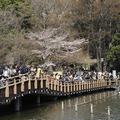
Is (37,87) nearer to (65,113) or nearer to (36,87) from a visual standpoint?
(36,87)

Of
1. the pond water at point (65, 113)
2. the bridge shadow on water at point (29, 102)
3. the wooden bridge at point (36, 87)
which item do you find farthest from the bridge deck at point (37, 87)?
the pond water at point (65, 113)

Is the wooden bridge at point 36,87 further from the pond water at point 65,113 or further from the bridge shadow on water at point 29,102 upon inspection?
the pond water at point 65,113

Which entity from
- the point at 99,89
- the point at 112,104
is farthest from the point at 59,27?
the point at 112,104

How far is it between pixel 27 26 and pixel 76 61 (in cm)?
815

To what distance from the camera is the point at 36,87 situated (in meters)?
28.5

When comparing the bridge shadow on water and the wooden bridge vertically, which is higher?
the wooden bridge

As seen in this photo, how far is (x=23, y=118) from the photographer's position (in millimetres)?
23062

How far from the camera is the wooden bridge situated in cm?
2446

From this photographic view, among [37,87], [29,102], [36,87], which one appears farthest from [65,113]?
[29,102]

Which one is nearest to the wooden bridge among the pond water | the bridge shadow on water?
the bridge shadow on water

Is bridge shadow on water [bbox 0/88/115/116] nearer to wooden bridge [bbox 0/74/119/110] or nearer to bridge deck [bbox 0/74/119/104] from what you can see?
wooden bridge [bbox 0/74/119/110]

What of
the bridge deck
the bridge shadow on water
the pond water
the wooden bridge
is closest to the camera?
the pond water

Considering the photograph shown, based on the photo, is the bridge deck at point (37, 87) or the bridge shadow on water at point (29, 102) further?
the bridge shadow on water at point (29, 102)

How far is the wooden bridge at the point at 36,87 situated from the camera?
80.3 ft
